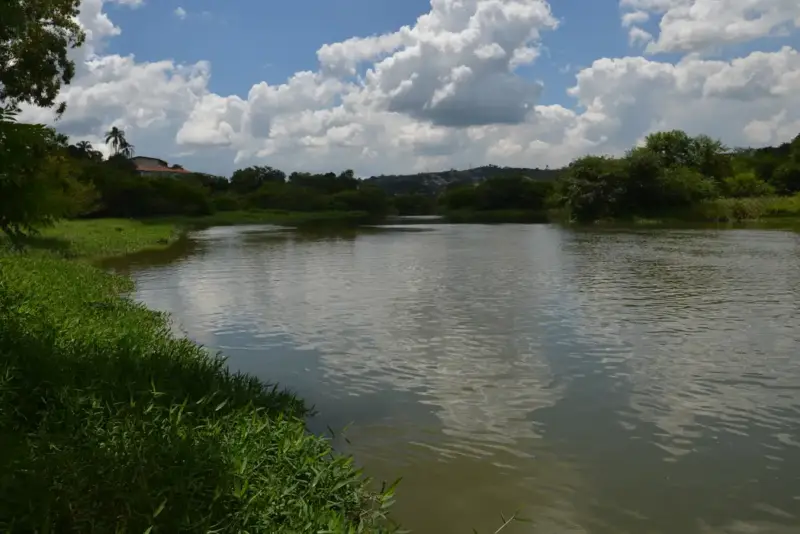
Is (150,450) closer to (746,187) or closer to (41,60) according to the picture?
(41,60)

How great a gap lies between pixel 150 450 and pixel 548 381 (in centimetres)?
695

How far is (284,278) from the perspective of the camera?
2675 centimetres

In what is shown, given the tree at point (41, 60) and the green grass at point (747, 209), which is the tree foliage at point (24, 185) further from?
the green grass at point (747, 209)

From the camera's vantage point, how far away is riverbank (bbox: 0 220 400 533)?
522cm

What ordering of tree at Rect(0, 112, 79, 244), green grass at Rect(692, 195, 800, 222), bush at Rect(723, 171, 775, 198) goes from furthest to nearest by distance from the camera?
bush at Rect(723, 171, 775, 198) → green grass at Rect(692, 195, 800, 222) → tree at Rect(0, 112, 79, 244)

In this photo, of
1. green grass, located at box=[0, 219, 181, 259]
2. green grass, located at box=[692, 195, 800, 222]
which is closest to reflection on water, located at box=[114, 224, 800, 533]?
green grass, located at box=[0, 219, 181, 259]

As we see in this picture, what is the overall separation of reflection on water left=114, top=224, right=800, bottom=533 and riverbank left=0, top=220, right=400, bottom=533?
1184 millimetres

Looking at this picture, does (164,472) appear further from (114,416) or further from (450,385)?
(450,385)

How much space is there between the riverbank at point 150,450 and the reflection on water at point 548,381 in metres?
1.18

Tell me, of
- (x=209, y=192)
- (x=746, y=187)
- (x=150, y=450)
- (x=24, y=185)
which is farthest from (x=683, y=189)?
(x=150, y=450)

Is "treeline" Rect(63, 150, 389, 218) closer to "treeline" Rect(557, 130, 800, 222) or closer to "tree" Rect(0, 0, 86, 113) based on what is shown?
"tree" Rect(0, 0, 86, 113)

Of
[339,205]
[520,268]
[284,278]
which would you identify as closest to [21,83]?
[284,278]

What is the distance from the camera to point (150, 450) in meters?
6.05

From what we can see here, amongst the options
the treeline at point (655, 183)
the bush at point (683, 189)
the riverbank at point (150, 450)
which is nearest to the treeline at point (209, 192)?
the riverbank at point (150, 450)
